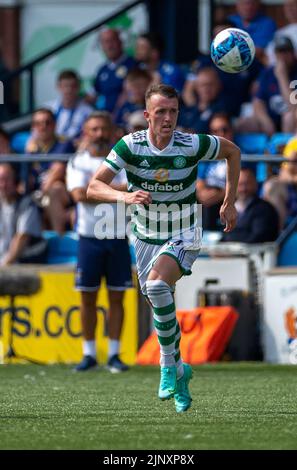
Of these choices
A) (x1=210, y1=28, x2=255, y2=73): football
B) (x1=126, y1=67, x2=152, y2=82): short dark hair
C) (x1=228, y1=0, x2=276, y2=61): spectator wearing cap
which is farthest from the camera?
(x1=228, y1=0, x2=276, y2=61): spectator wearing cap

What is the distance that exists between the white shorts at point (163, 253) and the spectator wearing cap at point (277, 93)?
22.9ft

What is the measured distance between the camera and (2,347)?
1412 cm

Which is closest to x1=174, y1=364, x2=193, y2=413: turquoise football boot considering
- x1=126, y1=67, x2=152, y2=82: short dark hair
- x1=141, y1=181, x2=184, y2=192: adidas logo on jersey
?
x1=141, y1=181, x2=184, y2=192: adidas logo on jersey

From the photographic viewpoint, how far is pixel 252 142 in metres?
15.4

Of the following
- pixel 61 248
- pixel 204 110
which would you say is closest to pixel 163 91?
pixel 61 248

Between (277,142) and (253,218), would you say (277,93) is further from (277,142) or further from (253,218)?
(253,218)

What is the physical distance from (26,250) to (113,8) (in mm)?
7693

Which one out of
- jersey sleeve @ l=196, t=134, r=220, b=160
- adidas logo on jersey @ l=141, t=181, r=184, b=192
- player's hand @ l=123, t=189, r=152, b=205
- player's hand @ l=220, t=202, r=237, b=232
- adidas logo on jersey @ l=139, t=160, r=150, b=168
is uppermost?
jersey sleeve @ l=196, t=134, r=220, b=160

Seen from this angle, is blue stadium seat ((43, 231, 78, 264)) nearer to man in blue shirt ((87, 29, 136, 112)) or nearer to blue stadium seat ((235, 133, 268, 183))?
blue stadium seat ((235, 133, 268, 183))

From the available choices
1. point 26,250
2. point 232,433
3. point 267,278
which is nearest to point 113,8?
point 26,250

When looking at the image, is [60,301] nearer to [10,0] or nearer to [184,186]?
[184,186]

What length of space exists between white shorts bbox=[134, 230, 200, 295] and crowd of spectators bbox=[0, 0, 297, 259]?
536 centimetres

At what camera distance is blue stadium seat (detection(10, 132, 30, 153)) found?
56.7 feet

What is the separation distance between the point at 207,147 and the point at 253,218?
534 cm
